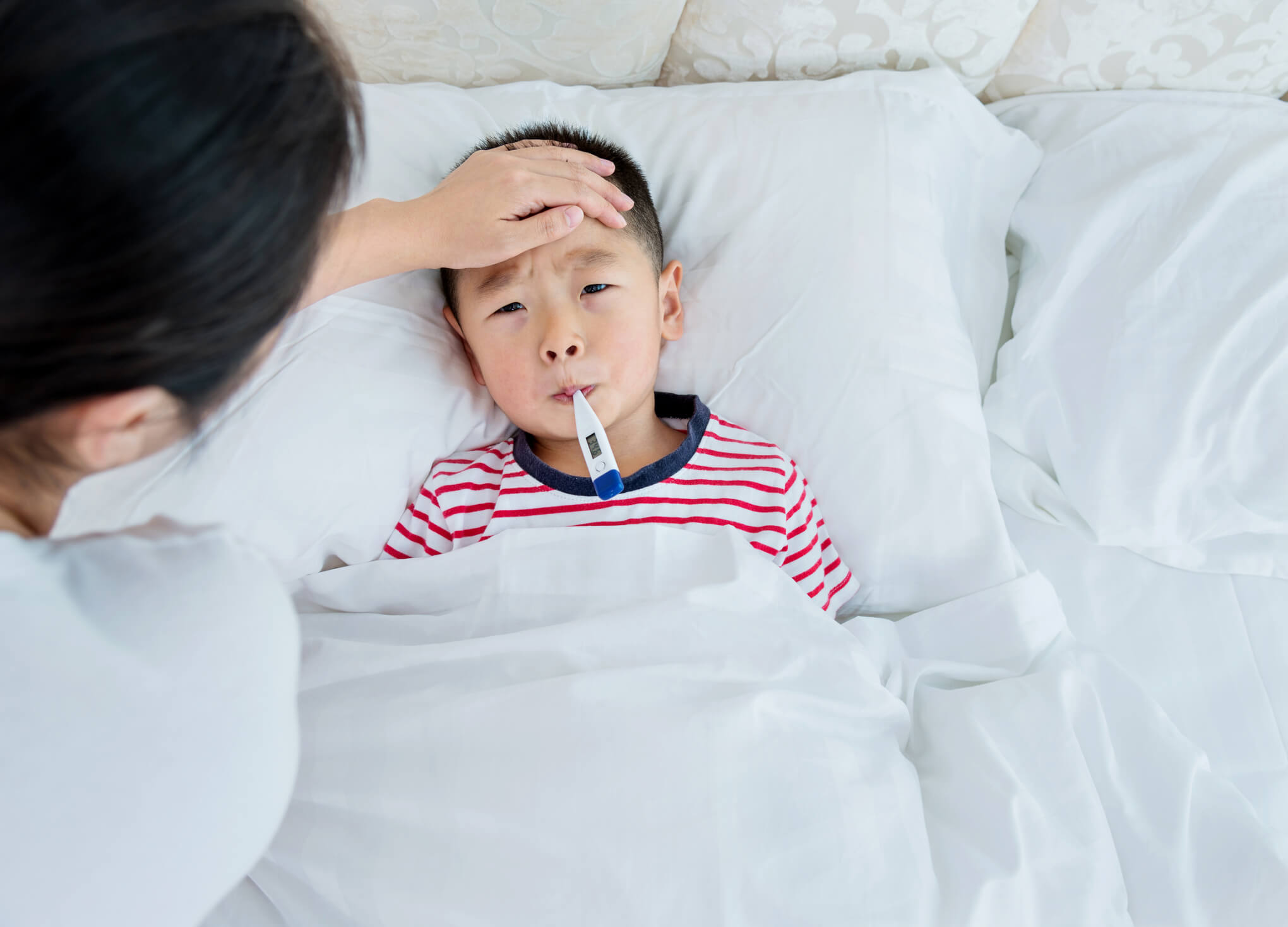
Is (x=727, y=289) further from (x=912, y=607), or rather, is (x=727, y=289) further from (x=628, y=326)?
(x=912, y=607)

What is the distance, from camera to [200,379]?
451 mm

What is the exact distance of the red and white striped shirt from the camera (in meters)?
1.00

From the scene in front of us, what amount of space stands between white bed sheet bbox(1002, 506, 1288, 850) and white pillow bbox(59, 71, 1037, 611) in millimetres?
161

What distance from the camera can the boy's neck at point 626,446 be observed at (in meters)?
1.07

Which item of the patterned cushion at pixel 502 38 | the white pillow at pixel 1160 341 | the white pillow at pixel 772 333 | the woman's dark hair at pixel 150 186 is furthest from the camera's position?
the patterned cushion at pixel 502 38

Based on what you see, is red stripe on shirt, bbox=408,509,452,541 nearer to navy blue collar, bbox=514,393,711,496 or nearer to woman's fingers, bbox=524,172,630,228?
navy blue collar, bbox=514,393,711,496

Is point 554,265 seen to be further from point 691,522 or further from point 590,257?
point 691,522

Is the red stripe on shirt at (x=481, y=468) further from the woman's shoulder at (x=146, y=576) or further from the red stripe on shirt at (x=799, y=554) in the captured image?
the woman's shoulder at (x=146, y=576)

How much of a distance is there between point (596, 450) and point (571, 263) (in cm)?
22

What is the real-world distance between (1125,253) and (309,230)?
107 centimetres

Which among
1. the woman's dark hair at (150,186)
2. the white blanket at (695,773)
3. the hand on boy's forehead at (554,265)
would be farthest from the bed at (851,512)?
the woman's dark hair at (150,186)

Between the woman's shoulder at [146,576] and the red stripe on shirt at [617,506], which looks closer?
the woman's shoulder at [146,576]

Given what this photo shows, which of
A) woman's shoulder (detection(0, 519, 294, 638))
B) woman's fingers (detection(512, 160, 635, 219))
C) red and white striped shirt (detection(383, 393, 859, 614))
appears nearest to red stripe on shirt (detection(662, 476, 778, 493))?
red and white striped shirt (detection(383, 393, 859, 614))

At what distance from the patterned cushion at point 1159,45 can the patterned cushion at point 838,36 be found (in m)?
0.06
